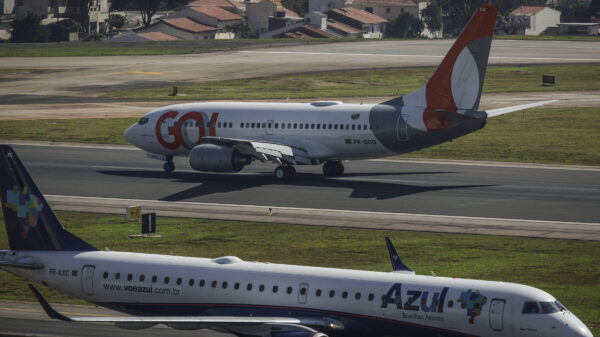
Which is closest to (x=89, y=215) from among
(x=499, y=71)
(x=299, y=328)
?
(x=299, y=328)

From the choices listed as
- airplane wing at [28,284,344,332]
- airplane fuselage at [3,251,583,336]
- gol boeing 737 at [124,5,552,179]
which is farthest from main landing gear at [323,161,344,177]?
airplane wing at [28,284,344,332]

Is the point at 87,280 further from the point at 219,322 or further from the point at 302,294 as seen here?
the point at 302,294

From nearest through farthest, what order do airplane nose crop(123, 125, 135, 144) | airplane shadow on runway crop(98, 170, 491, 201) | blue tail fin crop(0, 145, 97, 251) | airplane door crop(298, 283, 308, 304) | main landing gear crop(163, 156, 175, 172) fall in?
1. airplane door crop(298, 283, 308, 304)
2. blue tail fin crop(0, 145, 97, 251)
3. airplane shadow on runway crop(98, 170, 491, 201)
4. main landing gear crop(163, 156, 175, 172)
5. airplane nose crop(123, 125, 135, 144)

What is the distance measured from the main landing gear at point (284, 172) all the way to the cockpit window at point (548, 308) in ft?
140

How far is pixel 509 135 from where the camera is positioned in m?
95.1

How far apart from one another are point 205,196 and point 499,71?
88.4 meters

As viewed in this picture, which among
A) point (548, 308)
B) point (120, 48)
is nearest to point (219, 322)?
point (548, 308)

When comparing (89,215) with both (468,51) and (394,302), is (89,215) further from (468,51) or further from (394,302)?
(394,302)

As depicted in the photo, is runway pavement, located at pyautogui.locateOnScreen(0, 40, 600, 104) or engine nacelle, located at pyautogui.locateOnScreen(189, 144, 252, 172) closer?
engine nacelle, located at pyautogui.locateOnScreen(189, 144, 252, 172)

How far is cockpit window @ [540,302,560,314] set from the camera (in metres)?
30.2

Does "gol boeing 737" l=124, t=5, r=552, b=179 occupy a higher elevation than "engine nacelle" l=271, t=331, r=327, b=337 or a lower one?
higher

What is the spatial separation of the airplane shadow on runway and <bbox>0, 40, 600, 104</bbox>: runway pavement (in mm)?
51005

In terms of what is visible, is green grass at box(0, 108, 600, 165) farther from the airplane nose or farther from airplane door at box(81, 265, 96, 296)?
airplane door at box(81, 265, 96, 296)

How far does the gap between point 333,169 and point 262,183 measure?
5.53m
